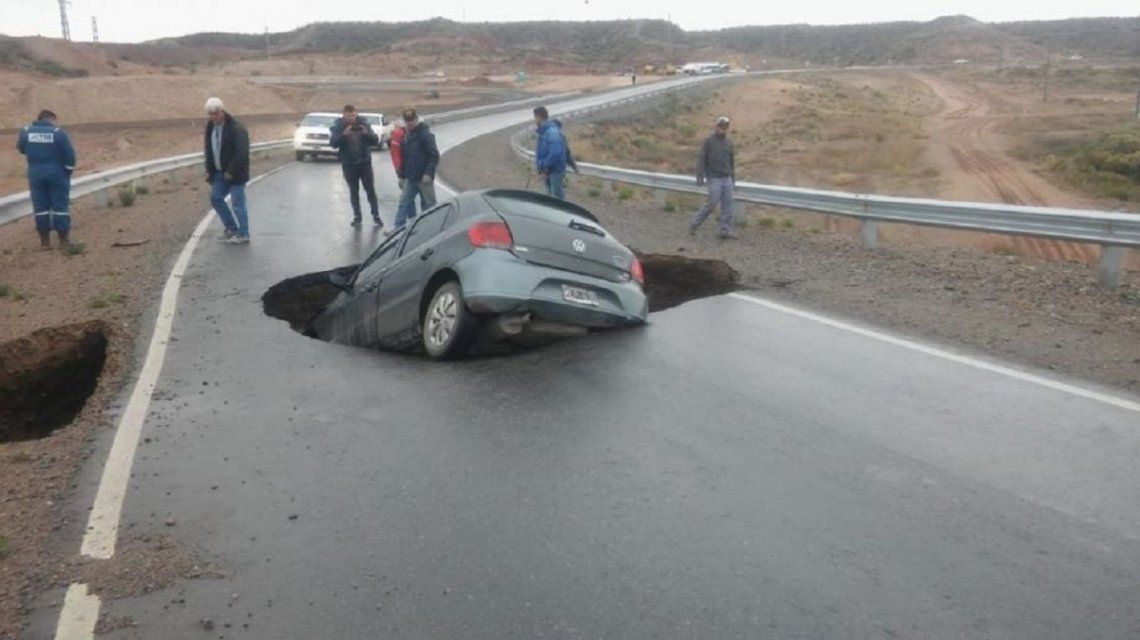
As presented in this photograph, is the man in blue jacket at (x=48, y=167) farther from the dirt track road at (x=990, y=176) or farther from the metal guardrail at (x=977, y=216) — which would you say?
the dirt track road at (x=990, y=176)

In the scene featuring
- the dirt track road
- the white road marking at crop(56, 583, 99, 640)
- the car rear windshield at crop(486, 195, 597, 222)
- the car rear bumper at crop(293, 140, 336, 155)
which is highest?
the car rear windshield at crop(486, 195, 597, 222)

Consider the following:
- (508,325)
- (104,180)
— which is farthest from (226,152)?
(508,325)

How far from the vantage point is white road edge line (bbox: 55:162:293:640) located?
4023 mm

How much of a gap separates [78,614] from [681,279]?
878 cm

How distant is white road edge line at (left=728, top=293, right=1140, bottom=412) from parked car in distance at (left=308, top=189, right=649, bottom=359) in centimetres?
168

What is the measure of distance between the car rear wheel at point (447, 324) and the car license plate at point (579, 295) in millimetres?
727

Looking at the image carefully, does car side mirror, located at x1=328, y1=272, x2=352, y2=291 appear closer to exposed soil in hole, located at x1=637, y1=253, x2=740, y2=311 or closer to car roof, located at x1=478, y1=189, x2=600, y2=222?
car roof, located at x1=478, y1=189, x2=600, y2=222

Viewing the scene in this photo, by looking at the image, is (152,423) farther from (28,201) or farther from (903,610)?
(28,201)

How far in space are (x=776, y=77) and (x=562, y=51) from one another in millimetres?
76990

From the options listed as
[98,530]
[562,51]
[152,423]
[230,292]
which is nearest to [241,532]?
[98,530]

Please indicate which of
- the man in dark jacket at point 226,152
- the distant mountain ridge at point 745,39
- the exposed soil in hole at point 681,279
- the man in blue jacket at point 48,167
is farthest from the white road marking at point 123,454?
the distant mountain ridge at point 745,39

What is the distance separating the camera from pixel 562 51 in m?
158

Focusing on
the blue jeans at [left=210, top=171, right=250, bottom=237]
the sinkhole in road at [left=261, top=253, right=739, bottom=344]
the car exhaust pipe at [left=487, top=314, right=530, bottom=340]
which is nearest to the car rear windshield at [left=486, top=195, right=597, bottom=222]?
the car exhaust pipe at [left=487, top=314, right=530, bottom=340]

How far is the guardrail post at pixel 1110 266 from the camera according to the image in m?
10.6
